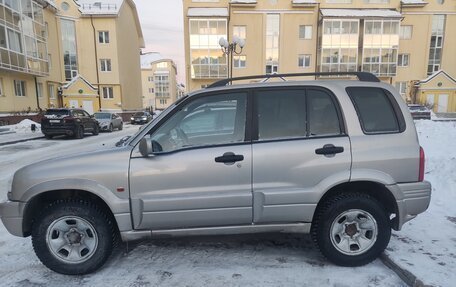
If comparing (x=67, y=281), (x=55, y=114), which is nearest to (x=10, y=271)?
(x=67, y=281)

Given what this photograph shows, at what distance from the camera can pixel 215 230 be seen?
126 inches

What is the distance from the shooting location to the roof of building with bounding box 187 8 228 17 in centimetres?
3219

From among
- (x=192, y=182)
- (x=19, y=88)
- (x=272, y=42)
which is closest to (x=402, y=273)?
(x=192, y=182)

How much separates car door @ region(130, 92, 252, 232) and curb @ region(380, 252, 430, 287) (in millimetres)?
1573

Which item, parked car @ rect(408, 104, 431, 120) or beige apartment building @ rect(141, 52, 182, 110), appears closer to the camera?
parked car @ rect(408, 104, 431, 120)

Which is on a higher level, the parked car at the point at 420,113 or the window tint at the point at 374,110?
the window tint at the point at 374,110

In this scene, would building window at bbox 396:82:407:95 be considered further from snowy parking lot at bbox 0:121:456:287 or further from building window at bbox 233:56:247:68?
snowy parking lot at bbox 0:121:456:287

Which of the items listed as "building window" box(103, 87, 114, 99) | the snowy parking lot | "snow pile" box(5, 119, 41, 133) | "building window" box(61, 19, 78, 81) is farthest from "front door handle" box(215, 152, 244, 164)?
"building window" box(61, 19, 78, 81)

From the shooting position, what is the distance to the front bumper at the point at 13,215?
3.04 m

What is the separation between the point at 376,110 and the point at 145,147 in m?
2.45

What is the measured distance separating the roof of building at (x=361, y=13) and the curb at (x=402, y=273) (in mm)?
33569

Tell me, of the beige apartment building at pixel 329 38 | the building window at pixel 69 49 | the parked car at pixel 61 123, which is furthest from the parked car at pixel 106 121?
the building window at pixel 69 49

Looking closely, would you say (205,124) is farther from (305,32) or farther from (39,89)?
(305,32)

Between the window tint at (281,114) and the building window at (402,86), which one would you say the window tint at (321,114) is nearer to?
the window tint at (281,114)
